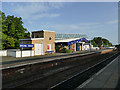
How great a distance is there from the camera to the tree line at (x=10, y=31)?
944 inches

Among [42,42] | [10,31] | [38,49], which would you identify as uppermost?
[10,31]

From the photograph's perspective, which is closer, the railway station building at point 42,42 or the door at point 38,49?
the railway station building at point 42,42

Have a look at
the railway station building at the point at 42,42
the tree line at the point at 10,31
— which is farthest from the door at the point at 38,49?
the tree line at the point at 10,31

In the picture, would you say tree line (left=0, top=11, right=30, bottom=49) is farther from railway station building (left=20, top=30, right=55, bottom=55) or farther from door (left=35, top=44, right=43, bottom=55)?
door (left=35, top=44, right=43, bottom=55)

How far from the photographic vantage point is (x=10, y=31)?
26.4 m

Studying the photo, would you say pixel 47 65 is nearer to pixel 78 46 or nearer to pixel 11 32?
pixel 11 32

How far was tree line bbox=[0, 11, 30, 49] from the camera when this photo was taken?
78.6ft

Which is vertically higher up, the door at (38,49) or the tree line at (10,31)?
the tree line at (10,31)

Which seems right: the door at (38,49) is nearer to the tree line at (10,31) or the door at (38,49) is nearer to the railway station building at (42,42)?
the railway station building at (42,42)

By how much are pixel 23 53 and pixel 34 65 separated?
967 cm

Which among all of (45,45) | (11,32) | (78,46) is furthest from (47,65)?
(78,46)

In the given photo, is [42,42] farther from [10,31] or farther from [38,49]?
[10,31]

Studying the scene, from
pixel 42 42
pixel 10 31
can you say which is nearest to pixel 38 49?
pixel 42 42

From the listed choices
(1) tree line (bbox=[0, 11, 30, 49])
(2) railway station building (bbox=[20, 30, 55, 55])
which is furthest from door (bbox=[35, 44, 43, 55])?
(1) tree line (bbox=[0, 11, 30, 49])
